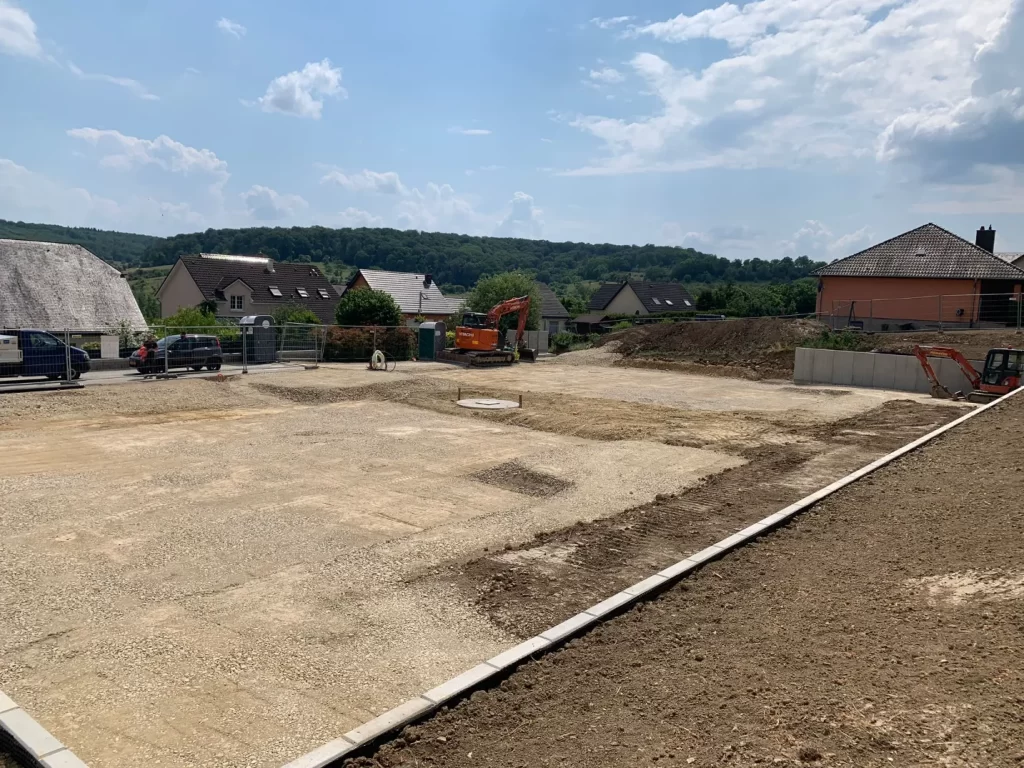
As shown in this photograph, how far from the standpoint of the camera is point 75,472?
11891 mm

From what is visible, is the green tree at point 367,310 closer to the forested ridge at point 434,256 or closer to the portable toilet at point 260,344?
the portable toilet at point 260,344

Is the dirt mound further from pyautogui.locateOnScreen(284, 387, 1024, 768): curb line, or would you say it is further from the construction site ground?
pyautogui.locateOnScreen(284, 387, 1024, 768): curb line

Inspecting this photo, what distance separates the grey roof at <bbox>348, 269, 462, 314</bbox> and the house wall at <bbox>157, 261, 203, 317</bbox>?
1156 cm

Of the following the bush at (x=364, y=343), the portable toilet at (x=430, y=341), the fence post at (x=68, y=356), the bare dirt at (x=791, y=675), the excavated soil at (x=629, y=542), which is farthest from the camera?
the portable toilet at (x=430, y=341)

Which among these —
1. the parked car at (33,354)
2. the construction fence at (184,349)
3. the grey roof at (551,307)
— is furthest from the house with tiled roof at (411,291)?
the parked car at (33,354)

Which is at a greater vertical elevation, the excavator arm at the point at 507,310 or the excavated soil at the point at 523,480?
the excavator arm at the point at 507,310

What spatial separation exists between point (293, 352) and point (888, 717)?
95.5ft

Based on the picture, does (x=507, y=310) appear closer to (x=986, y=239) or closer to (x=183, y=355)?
(x=183, y=355)

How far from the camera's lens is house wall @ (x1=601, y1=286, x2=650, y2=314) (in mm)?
75800

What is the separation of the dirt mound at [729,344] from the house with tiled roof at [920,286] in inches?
157

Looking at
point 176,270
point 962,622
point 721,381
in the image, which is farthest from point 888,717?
point 176,270

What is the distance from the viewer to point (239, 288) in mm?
54344

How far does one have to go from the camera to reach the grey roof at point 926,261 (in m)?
36.1

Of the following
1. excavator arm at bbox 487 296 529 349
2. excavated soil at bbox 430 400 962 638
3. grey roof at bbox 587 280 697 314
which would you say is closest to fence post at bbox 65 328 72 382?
excavator arm at bbox 487 296 529 349
